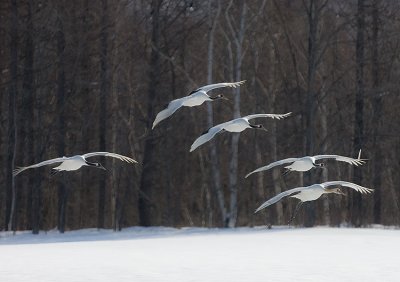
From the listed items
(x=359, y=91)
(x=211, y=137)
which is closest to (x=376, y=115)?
(x=359, y=91)

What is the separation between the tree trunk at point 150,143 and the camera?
26203 millimetres

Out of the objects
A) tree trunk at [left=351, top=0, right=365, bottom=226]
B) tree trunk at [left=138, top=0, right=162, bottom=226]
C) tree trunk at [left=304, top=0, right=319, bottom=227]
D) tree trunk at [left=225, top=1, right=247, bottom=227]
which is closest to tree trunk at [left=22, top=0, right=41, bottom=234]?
tree trunk at [left=138, top=0, right=162, bottom=226]

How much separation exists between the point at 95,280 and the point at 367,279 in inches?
134

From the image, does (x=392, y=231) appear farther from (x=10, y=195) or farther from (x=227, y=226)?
(x=10, y=195)

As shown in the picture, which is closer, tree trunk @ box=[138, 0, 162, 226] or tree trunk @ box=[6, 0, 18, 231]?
tree trunk @ box=[6, 0, 18, 231]

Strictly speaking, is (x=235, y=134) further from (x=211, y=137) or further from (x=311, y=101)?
(x=211, y=137)

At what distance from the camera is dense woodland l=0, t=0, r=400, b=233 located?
24.5 meters

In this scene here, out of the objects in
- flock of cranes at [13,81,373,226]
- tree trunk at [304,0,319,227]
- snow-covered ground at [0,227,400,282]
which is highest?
tree trunk at [304,0,319,227]

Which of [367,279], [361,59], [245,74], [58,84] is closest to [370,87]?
[361,59]

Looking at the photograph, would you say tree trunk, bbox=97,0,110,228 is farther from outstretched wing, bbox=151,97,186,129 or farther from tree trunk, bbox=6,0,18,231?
outstretched wing, bbox=151,97,186,129

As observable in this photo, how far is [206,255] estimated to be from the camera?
16328 mm

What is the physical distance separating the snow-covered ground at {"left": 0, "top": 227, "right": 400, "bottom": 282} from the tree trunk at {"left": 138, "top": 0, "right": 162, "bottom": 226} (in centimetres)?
346

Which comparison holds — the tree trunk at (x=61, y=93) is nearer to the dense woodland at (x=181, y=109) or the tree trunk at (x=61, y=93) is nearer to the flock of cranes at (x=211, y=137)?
the dense woodland at (x=181, y=109)

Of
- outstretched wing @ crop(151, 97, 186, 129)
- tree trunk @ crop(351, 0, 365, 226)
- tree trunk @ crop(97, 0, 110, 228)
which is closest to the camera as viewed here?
outstretched wing @ crop(151, 97, 186, 129)
